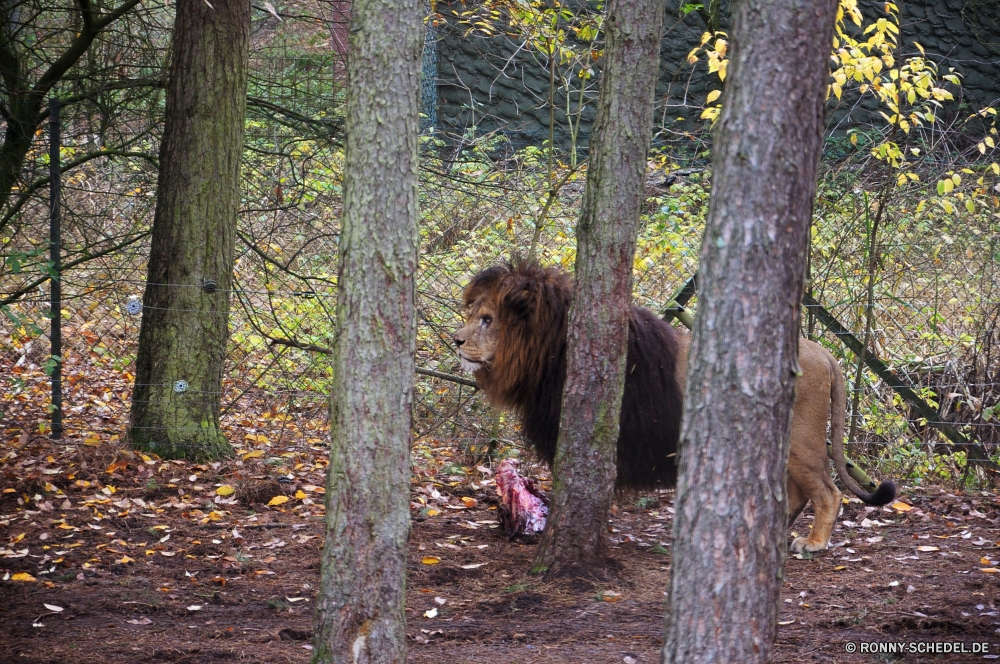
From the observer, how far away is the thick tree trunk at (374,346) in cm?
279

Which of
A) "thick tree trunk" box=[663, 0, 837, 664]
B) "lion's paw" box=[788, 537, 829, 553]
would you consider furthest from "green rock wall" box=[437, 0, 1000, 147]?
"thick tree trunk" box=[663, 0, 837, 664]

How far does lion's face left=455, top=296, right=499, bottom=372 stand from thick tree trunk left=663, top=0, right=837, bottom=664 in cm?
288

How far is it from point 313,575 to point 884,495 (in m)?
3.47

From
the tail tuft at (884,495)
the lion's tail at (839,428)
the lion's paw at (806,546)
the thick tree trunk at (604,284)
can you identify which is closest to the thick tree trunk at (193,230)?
the thick tree trunk at (604,284)

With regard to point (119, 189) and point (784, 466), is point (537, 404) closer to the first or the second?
point (784, 466)

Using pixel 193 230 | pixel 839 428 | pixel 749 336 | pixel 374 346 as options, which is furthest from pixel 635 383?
pixel 193 230

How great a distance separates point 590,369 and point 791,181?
6.81 ft

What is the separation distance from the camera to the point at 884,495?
515 centimetres

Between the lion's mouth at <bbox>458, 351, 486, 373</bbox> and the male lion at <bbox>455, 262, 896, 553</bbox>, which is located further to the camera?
the lion's mouth at <bbox>458, 351, 486, 373</bbox>

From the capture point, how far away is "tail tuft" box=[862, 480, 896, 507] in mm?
5129

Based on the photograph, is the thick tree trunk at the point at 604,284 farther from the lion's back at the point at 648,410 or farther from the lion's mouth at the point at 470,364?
the lion's mouth at the point at 470,364

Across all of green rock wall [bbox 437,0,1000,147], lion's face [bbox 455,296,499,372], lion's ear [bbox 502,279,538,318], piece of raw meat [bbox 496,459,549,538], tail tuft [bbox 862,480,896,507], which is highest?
green rock wall [bbox 437,0,1000,147]

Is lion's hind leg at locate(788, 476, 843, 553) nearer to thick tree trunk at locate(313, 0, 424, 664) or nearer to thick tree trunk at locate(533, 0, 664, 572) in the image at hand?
thick tree trunk at locate(533, 0, 664, 572)

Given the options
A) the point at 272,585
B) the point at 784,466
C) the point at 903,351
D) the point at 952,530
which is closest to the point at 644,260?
the point at 903,351
